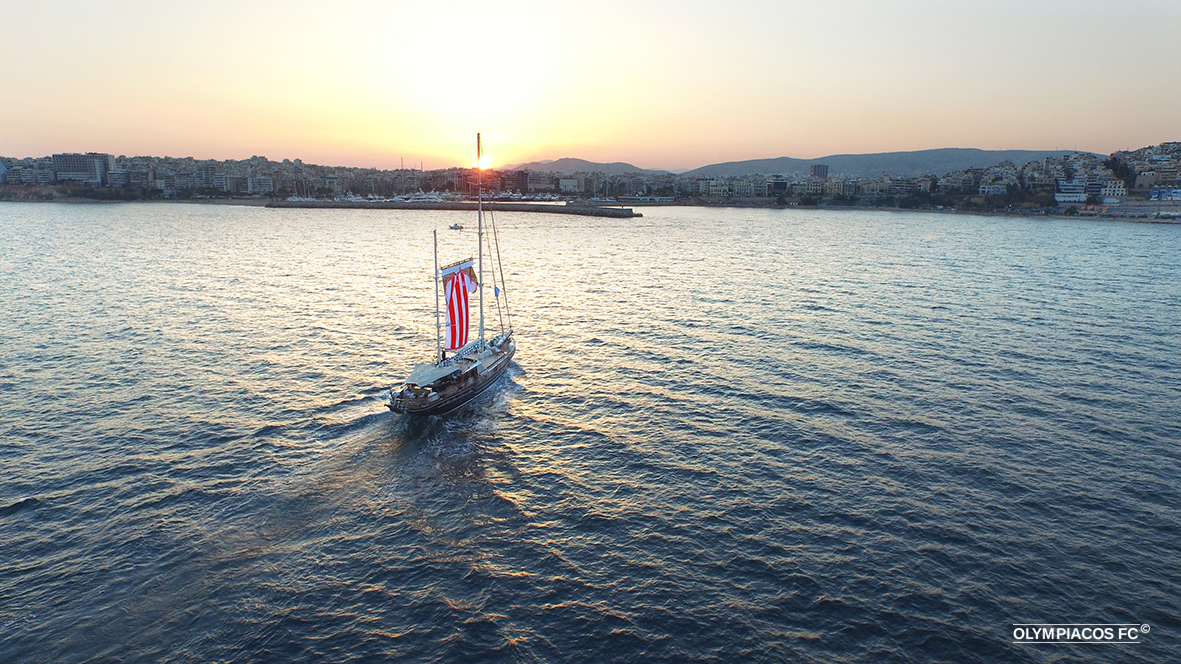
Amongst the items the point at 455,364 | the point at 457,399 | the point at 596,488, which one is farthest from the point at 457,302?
the point at 596,488

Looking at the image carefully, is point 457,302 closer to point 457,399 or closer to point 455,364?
point 455,364

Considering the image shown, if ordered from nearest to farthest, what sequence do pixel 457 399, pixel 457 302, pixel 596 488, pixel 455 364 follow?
pixel 596 488
pixel 457 399
pixel 455 364
pixel 457 302

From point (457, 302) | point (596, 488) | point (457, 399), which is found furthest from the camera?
point (457, 302)

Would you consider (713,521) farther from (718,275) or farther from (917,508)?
(718,275)

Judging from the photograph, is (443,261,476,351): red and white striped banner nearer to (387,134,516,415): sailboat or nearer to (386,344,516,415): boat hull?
(387,134,516,415): sailboat

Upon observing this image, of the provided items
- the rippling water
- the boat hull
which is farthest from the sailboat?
the rippling water

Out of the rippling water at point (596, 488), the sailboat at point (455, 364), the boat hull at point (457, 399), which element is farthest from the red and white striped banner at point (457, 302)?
the rippling water at point (596, 488)
